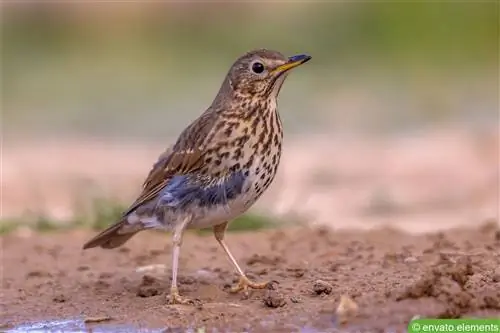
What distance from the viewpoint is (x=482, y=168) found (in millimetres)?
13906

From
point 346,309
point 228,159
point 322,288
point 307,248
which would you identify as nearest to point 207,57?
point 307,248

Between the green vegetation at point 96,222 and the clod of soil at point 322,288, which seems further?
the green vegetation at point 96,222

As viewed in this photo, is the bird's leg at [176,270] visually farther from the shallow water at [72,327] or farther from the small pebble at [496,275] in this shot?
the small pebble at [496,275]

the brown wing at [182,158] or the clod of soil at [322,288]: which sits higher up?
the brown wing at [182,158]

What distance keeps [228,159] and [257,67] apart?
674 millimetres

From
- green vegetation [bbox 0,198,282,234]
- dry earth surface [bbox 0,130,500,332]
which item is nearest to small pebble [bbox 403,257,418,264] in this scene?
dry earth surface [bbox 0,130,500,332]

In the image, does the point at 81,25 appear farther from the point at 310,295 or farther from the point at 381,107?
the point at 310,295

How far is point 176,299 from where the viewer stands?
7477mm

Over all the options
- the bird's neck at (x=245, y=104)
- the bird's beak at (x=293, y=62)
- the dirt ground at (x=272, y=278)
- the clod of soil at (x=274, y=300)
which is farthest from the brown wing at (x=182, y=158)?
the clod of soil at (x=274, y=300)

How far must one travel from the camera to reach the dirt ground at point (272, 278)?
21.8ft

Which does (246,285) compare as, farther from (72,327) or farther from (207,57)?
(207,57)

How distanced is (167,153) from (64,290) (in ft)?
3.98

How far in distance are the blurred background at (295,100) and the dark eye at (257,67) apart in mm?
3830

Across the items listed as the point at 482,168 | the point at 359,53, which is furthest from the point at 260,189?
the point at 359,53
